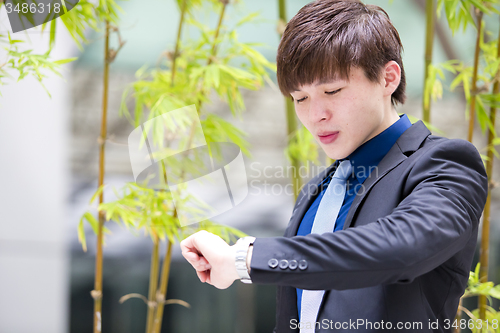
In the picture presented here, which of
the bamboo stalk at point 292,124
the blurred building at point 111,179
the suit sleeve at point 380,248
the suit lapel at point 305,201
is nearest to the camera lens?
the suit sleeve at point 380,248

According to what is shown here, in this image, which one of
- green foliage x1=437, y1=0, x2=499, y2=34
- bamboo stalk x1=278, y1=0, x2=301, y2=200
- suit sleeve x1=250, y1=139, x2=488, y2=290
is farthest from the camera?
bamboo stalk x1=278, y1=0, x2=301, y2=200

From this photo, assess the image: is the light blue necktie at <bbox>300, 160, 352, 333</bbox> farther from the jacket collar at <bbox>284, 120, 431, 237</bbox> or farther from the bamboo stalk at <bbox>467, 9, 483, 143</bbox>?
the bamboo stalk at <bbox>467, 9, 483, 143</bbox>

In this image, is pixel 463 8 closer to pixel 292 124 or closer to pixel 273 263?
pixel 292 124

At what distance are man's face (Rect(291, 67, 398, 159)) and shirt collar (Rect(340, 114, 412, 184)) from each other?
0.05 ft

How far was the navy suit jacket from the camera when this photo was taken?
49 cm

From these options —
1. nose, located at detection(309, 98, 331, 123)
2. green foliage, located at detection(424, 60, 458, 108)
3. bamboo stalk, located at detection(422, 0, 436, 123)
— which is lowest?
nose, located at detection(309, 98, 331, 123)

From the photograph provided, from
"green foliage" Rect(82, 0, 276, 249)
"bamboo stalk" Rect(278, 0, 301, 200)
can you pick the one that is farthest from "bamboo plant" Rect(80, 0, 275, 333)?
"bamboo stalk" Rect(278, 0, 301, 200)

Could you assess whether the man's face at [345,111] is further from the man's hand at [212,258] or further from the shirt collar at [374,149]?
the man's hand at [212,258]

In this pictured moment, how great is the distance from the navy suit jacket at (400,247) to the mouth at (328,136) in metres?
0.09

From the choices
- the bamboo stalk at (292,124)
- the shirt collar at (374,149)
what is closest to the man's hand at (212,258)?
the shirt collar at (374,149)

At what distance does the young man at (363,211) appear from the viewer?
502 millimetres

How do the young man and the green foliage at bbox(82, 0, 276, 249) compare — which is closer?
the young man

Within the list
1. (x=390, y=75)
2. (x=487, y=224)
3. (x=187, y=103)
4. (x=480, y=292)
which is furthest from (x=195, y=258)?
(x=487, y=224)

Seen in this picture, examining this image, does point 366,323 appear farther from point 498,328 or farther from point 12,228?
point 12,228
